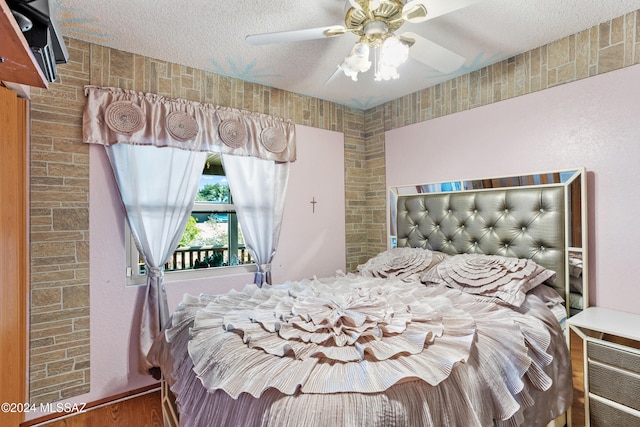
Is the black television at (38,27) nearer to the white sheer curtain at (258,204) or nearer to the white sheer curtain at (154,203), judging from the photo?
the white sheer curtain at (154,203)

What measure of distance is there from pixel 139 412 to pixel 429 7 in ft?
9.31

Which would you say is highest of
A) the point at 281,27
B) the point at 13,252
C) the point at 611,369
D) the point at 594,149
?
the point at 281,27

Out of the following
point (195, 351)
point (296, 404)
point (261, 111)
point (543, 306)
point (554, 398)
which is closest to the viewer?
point (296, 404)

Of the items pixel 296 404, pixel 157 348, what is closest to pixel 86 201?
pixel 157 348

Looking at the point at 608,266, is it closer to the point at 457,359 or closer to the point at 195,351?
the point at 457,359

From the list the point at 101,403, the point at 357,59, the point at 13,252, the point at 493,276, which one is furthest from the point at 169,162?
the point at 493,276

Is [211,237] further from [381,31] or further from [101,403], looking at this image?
Answer: [381,31]

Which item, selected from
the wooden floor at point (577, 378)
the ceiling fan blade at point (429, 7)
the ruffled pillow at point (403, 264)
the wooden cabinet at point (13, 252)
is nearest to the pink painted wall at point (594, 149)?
the wooden floor at point (577, 378)

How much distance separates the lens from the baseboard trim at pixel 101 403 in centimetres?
198

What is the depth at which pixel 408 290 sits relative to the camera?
1.93 m

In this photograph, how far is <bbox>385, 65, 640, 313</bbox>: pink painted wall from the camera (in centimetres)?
190

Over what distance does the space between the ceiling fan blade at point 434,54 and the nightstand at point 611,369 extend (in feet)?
5.15

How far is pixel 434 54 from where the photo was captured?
184 cm

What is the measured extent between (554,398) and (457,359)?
815 millimetres
